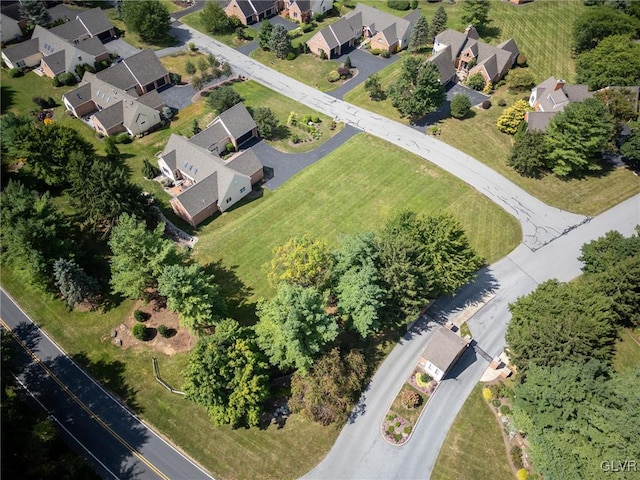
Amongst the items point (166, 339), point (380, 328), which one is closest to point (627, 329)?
point (380, 328)

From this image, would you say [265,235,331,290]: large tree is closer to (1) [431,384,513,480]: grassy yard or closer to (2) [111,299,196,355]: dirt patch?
(2) [111,299,196,355]: dirt patch

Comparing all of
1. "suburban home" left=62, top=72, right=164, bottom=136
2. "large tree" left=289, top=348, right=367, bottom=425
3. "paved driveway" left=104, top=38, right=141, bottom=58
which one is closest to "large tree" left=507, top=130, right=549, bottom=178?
"large tree" left=289, top=348, right=367, bottom=425

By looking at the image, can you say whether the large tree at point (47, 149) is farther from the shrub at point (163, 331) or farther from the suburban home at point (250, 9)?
the suburban home at point (250, 9)

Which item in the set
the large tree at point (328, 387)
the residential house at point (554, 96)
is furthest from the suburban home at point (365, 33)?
the large tree at point (328, 387)

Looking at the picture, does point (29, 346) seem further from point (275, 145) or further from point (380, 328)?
point (275, 145)

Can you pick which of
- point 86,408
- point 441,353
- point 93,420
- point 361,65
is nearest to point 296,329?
point 441,353
